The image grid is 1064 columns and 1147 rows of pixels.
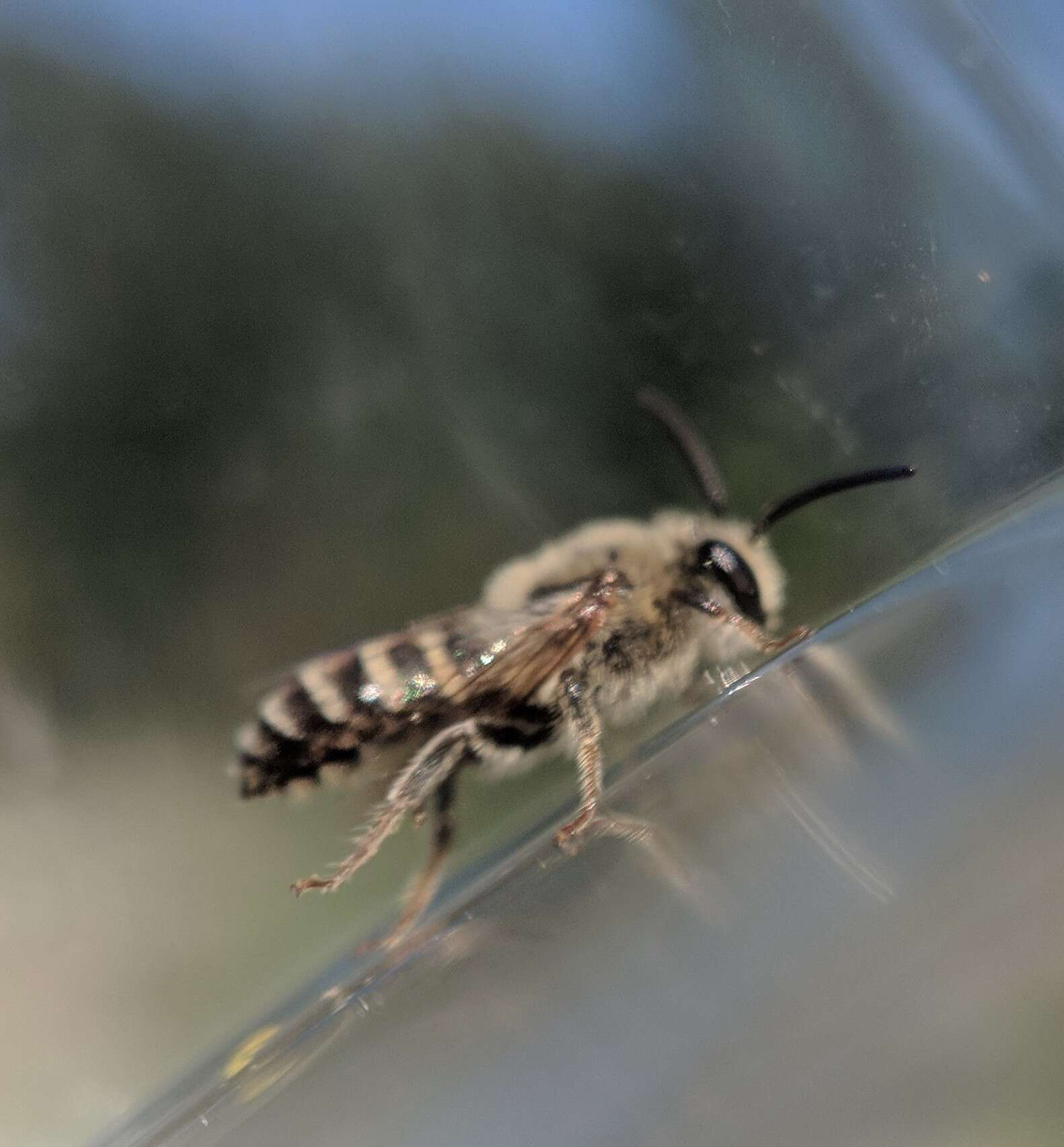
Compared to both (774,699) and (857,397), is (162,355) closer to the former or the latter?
(857,397)

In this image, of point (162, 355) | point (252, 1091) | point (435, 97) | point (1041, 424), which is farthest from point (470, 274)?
point (252, 1091)

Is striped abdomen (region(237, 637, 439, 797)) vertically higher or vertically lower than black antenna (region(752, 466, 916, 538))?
higher

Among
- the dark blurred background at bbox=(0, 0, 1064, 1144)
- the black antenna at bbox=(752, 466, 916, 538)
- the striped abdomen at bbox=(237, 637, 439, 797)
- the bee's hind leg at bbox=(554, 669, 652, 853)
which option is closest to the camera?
the bee's hind leg at bbox=(554, 669, 652, 853)

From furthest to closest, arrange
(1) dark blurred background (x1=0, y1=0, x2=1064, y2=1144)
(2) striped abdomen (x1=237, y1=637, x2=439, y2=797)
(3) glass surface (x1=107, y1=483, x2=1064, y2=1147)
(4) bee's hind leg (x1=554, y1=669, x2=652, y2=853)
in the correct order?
(1) dark blurred background (x1=0, y1=0, x2=1064, y2=1144)
(2) striped abdomen (x1=237, y1=637, x2=439, y2=797)
(4) bee's hind leg (x1=554, y1=669, x2=652, y2=853)
(3) glass surface (x1=107, y1=483, x2=1064, y2=1147)

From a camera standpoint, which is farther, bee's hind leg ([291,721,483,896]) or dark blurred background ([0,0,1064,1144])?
dark blurred background ([0,0,1064,1144])

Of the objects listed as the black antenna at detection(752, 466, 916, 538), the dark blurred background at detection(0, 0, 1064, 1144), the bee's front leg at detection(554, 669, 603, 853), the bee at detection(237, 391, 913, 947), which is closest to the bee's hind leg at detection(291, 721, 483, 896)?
the bee at detection(237, 391, 913, 947)

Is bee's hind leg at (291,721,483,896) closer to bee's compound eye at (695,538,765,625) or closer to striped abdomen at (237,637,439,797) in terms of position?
striped abdomen at (237,637,439,797)
